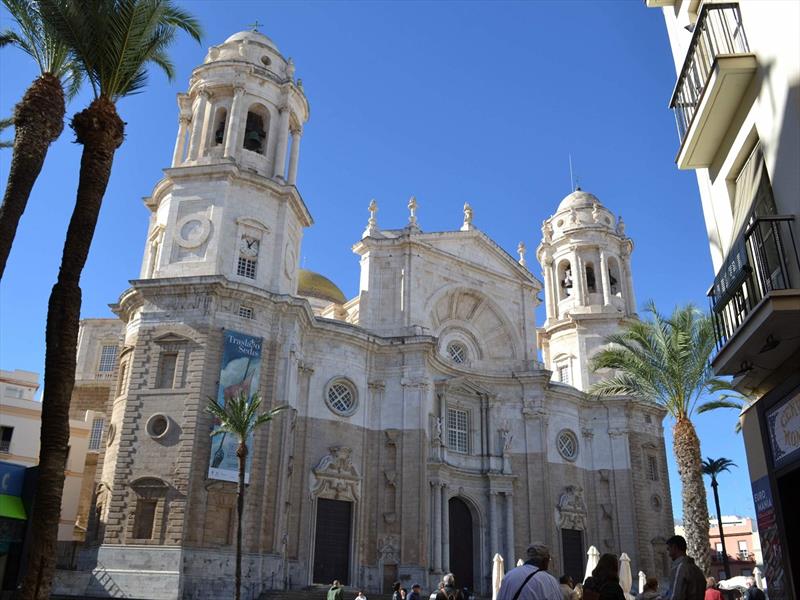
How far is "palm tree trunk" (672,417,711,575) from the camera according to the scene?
2102cm

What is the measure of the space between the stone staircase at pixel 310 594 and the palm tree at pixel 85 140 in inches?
669

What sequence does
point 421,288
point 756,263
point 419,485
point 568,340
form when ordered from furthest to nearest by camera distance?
point 568,340, point 421,288, point 419,485, point 756,263

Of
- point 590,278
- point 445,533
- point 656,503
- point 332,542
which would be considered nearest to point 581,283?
point 590,278

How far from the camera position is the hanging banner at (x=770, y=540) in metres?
10.4

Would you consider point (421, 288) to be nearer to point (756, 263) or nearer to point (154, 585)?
point (154, 585)

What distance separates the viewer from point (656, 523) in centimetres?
4172

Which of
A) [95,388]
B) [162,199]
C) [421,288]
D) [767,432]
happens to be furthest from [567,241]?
[767,432]

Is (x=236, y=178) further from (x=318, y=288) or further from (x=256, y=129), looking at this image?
(x=318, y=288)

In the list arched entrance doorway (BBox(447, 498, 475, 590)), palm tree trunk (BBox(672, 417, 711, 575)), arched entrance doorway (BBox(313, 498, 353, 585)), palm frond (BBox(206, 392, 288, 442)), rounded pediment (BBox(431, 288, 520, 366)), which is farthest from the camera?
rounded pediment (BBox(431, 288, 520, 366))

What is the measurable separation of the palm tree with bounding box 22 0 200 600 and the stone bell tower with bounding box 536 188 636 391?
34.9 m

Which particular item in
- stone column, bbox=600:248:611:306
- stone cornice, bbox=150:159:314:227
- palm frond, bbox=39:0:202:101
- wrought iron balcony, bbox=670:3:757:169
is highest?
stone column, bbox=600:248:611:306

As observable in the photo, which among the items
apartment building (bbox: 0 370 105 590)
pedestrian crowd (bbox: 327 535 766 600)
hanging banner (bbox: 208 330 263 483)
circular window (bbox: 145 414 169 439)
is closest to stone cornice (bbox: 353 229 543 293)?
hanging banner (bbox: 208 330 263 483)

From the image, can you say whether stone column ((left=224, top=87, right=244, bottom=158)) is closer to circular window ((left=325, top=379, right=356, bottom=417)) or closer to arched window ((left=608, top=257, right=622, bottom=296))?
circular window ((left=325, top=379, right=356, bottom=417))

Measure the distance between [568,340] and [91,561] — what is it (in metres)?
30.7
